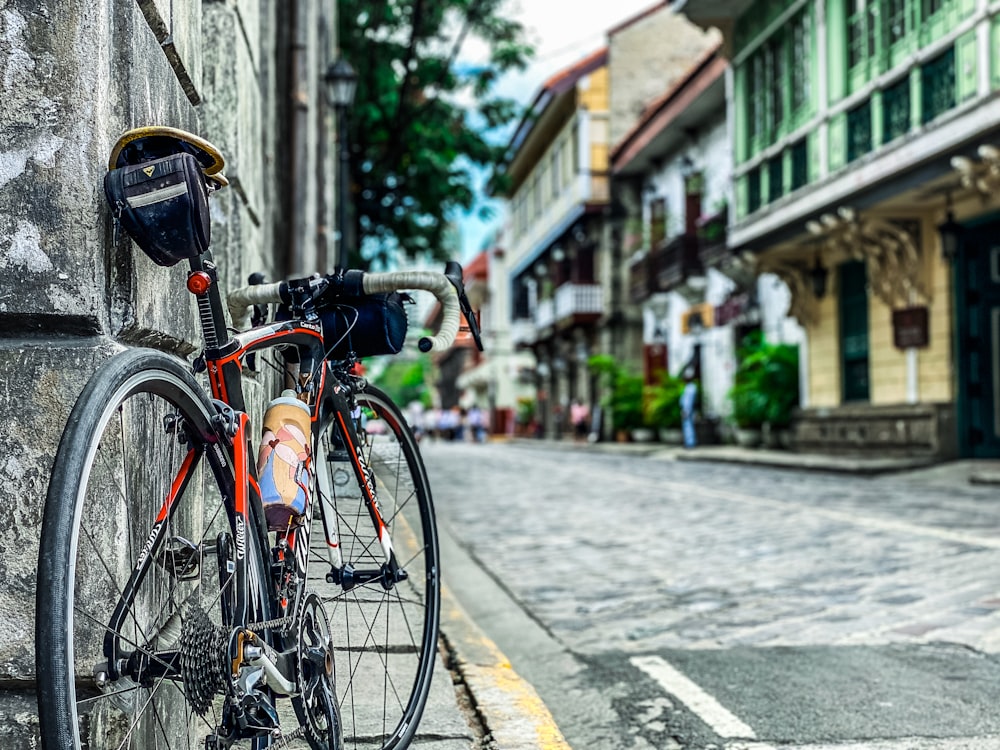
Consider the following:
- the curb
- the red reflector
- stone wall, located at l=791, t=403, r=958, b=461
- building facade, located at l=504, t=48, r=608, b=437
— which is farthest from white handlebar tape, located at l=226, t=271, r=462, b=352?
building facade, located at l=504, t=48, r=608, b=437

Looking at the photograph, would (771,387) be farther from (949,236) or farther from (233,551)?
(233,551)

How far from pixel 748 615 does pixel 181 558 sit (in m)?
3.92

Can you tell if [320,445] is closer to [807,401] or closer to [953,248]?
[953,248]

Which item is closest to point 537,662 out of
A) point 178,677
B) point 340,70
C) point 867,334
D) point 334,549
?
point 334,549

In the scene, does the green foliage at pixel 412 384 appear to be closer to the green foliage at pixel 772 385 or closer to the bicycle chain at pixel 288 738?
the green foliage at pixel 772 385

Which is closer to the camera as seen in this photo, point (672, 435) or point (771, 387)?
point (771, 387)

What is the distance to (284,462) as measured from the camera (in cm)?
229

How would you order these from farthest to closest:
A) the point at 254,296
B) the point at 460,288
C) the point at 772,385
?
the point at 772,385, the point at 460,288, the point at 254,296

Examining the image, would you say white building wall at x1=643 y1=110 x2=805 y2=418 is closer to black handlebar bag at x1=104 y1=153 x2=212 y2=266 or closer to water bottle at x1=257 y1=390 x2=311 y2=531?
water bottle at x1=257 y1=390 x2=311 y2=531

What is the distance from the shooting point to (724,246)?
2405 centimetres

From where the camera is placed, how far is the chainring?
7.47 feet

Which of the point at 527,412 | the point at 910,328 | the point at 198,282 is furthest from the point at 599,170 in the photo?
the point at 198,282

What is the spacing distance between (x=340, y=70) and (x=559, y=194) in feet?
87.8

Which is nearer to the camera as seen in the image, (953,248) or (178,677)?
(178,677)
